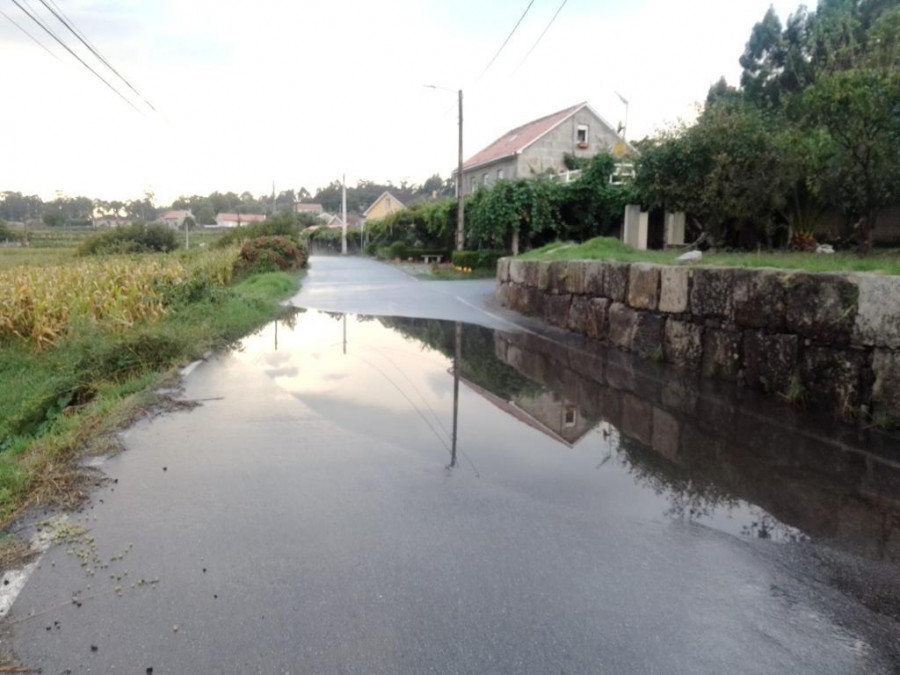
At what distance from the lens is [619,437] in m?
6.05

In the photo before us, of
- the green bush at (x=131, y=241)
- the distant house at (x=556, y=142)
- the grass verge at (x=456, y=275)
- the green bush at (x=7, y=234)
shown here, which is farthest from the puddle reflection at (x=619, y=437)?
the green bush at (x=7, y=234)

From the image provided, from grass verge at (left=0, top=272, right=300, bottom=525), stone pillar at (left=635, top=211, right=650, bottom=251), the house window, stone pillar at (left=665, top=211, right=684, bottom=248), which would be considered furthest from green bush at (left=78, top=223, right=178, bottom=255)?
grass verge at (left=0, top=272, right=300, bottom=525)

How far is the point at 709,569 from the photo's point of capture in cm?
358

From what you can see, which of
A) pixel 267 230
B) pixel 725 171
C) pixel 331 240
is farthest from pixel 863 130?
pixel 331 240

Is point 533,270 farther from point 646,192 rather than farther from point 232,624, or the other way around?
point 232,624

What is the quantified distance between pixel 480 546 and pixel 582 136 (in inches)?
1665

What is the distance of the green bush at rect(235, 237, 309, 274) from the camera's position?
93.6ft

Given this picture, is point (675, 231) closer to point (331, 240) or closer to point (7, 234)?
point (7, 234)

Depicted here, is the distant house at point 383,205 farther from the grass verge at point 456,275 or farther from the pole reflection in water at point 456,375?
the pole reflection in water at point 456,375

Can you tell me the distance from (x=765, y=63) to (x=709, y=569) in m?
33.1

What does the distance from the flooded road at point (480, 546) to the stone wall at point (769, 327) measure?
49 cm

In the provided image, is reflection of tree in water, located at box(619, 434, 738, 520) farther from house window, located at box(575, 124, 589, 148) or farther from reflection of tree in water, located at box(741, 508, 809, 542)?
house window, located at box(575, 124, 589, 148)

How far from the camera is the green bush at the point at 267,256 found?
2852 centimetres

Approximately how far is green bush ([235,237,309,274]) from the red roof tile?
15.7m
